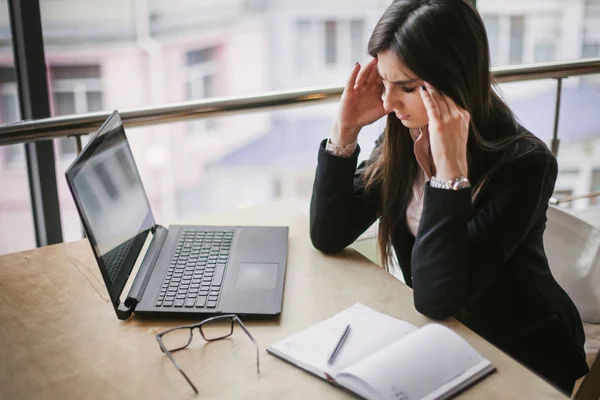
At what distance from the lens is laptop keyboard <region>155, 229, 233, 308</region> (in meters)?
1.15

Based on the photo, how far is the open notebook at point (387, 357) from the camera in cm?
90

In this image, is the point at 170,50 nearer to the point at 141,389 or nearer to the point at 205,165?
the point at 205,165

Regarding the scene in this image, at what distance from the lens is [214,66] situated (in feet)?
15.1

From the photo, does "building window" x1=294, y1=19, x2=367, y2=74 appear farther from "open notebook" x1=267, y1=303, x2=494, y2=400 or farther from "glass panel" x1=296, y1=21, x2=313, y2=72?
"open notebook" x1=267, y1=303, x2=494, y2=400

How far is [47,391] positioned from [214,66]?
3.84 metres

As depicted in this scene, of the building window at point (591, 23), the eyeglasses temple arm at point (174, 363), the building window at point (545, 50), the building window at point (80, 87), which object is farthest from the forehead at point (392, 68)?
the building window at point (545, 50)

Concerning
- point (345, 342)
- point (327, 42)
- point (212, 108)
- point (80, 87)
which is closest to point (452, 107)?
point (345, 342)

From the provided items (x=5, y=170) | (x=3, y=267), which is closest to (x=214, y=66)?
(x=5, y=170)

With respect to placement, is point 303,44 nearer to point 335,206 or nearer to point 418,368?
point 335,206

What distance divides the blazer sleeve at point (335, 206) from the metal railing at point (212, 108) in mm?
412

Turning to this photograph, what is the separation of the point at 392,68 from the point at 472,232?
1.09 feet

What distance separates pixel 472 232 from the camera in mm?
1186

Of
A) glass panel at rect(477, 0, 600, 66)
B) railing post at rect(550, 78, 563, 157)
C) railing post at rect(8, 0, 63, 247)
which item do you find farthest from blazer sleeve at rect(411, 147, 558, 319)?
glass panel at rect(477, 0, 600, 66)

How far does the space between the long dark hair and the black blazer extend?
0.05 meters
